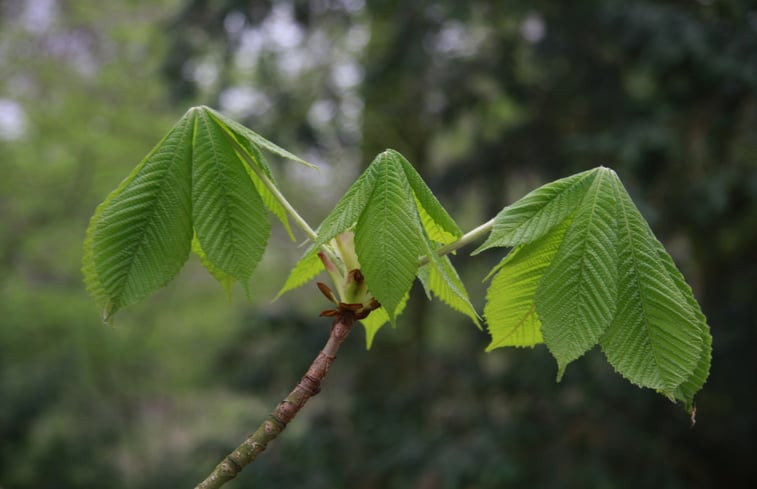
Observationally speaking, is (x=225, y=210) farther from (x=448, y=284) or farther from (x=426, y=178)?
(x=426, y=178)

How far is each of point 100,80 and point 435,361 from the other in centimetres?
322

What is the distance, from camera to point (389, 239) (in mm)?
636

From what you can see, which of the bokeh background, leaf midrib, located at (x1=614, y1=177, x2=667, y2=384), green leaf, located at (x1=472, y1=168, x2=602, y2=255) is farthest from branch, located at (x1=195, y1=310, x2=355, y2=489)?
the bokeh background

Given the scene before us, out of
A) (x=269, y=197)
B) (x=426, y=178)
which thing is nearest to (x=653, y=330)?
(x=269, y=197)

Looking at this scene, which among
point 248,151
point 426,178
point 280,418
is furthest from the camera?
point 426,178

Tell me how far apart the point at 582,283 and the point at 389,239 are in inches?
7.2

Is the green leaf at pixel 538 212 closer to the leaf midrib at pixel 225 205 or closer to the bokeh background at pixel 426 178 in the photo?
the leaf midrib at pixel 225 205

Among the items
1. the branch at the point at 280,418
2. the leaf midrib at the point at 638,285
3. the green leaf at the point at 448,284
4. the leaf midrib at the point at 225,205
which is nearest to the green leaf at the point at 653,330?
the leaf midrib at the point at 638,285

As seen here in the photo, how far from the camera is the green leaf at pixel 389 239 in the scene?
63cm

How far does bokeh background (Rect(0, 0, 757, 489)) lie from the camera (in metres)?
3.63

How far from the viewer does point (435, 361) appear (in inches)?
178

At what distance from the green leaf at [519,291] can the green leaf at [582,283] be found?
21 millimetres

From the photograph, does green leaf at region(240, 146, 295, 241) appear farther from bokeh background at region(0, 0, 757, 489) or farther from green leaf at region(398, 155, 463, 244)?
bokeh background at region(0, 0, 757, 489)

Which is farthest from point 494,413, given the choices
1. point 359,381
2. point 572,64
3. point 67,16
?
point 67,16
